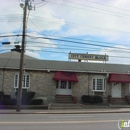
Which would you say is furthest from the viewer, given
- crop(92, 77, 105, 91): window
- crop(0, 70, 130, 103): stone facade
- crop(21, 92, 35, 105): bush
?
crop(92, 77, 105, 91): window

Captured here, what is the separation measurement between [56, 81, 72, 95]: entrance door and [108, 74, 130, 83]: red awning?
5.17 metres

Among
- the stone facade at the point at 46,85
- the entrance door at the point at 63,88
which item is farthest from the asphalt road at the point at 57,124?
the entrance door at the point at 63,88

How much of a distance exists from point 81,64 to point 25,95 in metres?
8.63

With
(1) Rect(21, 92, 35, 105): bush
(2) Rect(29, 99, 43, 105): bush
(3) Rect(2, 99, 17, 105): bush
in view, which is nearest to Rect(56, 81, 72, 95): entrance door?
(2) Rect(29, 99, 43, 105): bush

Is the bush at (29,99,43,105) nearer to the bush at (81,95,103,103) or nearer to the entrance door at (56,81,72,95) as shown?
the entrance door at (56,81,72,95)

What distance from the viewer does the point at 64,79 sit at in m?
27.5

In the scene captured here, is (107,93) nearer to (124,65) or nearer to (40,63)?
(124,65)

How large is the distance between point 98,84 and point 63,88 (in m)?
4.48

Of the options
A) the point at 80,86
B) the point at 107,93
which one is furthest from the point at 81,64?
the point at 107,93

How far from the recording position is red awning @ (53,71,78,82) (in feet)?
90.4

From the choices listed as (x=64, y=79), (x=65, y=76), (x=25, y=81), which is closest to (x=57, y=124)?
(x=64, y=79)

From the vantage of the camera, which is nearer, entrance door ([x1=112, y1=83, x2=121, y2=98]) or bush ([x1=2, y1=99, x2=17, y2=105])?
bush ([x1=2, y1=99, x2=17, y2=105])

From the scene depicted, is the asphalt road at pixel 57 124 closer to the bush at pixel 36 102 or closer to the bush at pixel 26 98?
the bush at pixel 36 102

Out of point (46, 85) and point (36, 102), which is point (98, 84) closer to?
point (46, 85)
